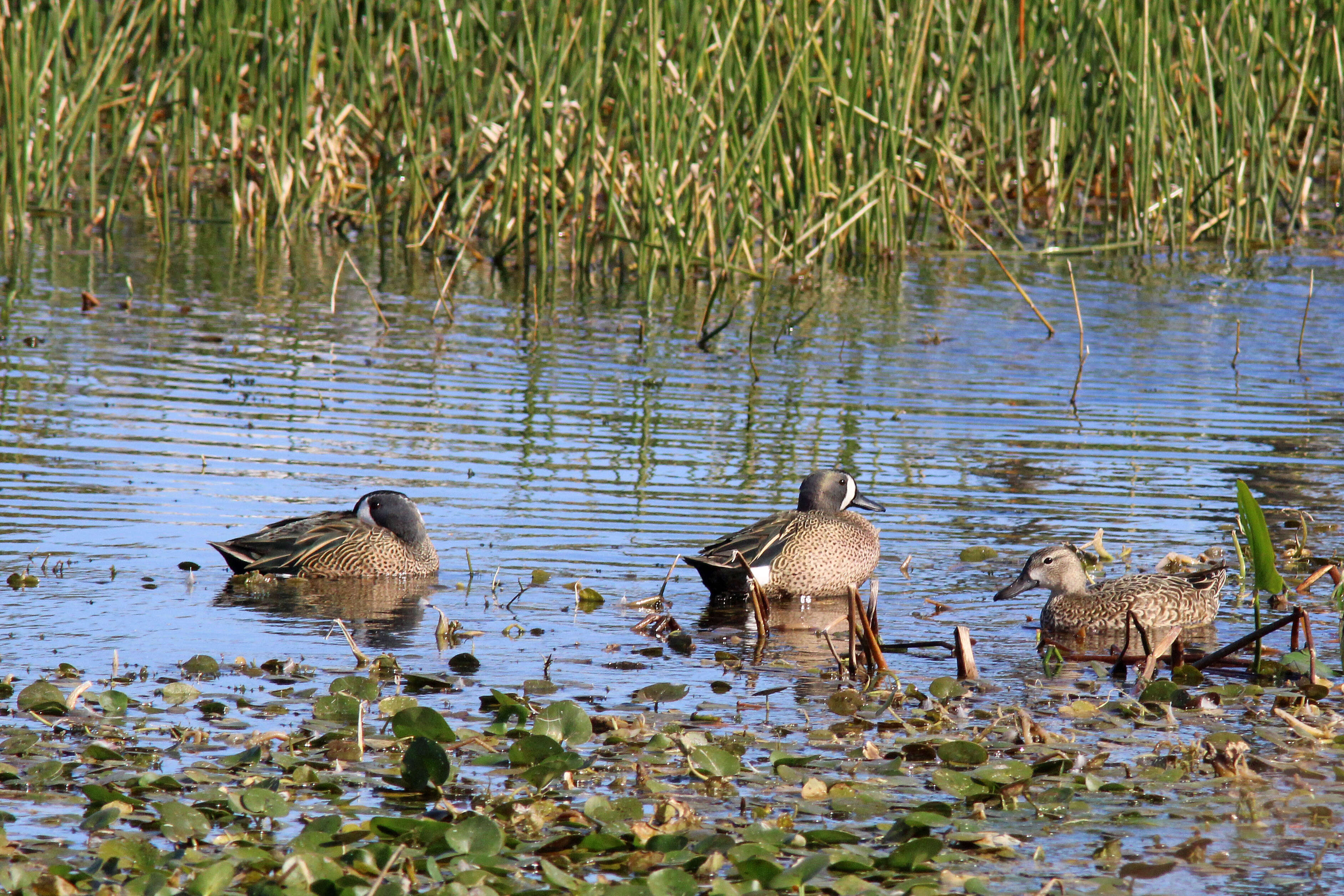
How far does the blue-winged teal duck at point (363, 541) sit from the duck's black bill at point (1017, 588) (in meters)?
2.20

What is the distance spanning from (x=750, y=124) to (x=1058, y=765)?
9852mm

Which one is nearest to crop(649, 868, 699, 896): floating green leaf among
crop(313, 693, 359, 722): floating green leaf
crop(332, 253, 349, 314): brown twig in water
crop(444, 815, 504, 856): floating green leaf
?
crop(444, 815, 504, 856): floating green leaf

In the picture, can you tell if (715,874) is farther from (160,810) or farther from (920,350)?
(920,350)

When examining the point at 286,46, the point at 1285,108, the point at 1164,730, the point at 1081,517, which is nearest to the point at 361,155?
the point at 286,46

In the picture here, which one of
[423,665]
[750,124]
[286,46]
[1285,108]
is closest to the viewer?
[423,665]

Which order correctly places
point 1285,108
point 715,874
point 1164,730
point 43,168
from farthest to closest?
point 1285,108 < point 43,168 < point 1164,730 < point 715,874

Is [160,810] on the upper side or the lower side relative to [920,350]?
lower

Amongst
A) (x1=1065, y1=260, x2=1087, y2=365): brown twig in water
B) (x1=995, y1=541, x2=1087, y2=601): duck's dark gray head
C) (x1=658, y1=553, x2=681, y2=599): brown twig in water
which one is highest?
(x1=1065, y1=260, x2=1087, y2=365): brown twig in water

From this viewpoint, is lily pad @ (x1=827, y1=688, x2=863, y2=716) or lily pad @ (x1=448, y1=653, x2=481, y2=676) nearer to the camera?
lily pad @ (x1=827, y1=688, x2=863, y2=716)

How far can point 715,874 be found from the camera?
3.87 meters

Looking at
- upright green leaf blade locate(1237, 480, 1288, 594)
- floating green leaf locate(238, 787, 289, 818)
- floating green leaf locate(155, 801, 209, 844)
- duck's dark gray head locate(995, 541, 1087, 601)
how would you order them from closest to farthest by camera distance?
floating green leaf locate(155, 801, 209, 844) < floating green leaf locate(238, 787, 289, 818) < upright green leaf blade locate(1237, 480, 1288, 594) < duck's dark gray head locate(995, 541, 1087, 601)

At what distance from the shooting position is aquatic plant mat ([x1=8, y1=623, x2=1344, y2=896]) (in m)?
3.84

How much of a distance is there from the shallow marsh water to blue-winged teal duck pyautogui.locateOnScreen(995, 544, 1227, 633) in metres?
0.16

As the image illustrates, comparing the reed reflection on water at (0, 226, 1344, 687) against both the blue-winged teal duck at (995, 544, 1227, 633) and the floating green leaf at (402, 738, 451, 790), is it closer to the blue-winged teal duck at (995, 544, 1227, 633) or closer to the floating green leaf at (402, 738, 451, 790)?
the blue-winged teal duck at (995, 544, 1227, 633)
